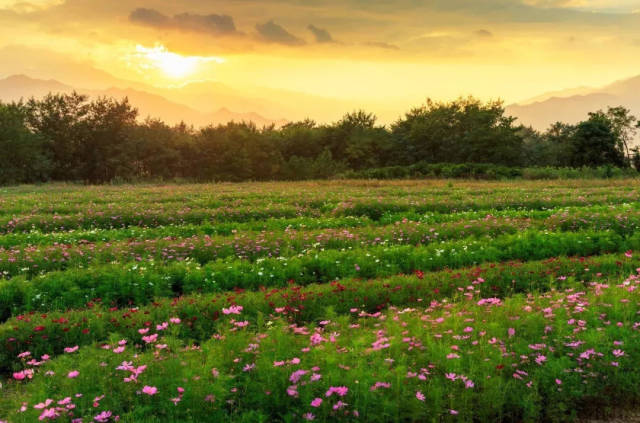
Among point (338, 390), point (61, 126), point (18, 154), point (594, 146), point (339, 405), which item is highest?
point (61, 126)

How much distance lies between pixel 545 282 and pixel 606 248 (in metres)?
4.56

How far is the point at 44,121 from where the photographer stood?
65.8 m

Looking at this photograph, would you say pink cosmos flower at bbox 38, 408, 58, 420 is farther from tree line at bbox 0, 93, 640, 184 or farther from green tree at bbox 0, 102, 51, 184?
green tree at bbox 0, 102, 51, 184

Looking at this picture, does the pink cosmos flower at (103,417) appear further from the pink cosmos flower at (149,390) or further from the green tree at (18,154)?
the green tree at (18,154)

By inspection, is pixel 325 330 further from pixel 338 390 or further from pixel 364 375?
pixel 338 390

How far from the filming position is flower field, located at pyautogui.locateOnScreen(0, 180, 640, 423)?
5301 millimetres

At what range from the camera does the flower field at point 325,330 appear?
5.30 m

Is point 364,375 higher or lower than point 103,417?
higher

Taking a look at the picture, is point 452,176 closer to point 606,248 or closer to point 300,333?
point 606,248

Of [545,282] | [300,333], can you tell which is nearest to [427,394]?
[300,333]

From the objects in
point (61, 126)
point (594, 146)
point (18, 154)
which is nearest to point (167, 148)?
point (61, 126)

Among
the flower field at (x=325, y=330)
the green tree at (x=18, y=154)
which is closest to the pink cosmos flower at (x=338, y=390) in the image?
the flower field at (x=325, y=330)

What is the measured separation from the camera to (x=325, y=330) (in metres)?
7.52

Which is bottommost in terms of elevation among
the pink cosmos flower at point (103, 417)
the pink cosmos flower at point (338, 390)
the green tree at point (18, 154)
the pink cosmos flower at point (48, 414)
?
the pink cosmos flower at point (103, 417)
